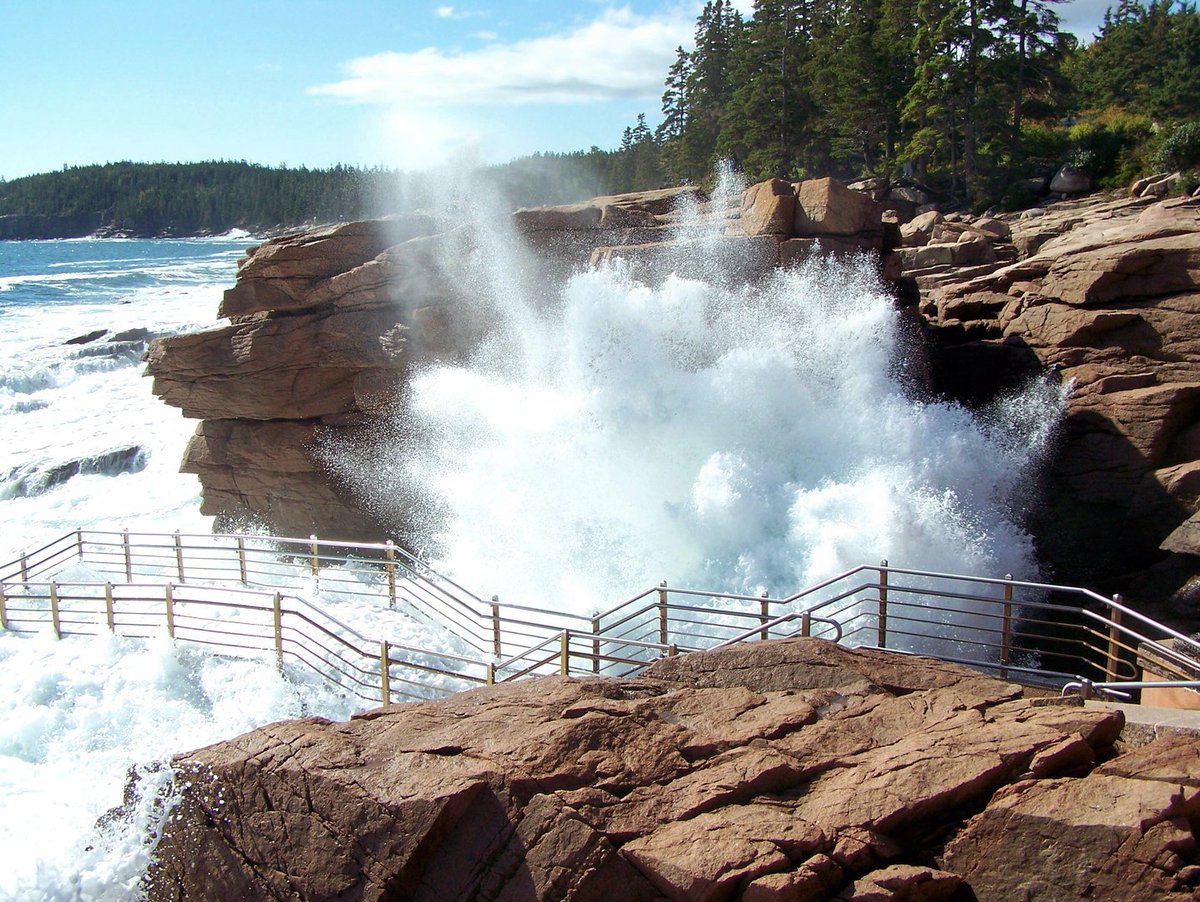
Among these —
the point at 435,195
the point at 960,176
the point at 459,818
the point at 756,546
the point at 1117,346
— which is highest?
the point at 960,176

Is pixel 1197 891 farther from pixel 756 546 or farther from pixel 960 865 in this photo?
pixel 756 546

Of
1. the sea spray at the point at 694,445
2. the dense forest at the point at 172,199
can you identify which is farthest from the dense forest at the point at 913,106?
the dense forest at the point at 172,199

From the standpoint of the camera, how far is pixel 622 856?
4.78m

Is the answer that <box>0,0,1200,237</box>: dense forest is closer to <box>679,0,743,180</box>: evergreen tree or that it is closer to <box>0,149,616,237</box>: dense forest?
<box>679,0,743,180</box>: evergreen tree

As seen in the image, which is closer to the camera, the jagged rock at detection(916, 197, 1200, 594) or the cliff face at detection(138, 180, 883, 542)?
the jagged rock at detection(916, 197, 1200, 594)

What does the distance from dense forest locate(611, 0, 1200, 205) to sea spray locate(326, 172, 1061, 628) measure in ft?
67.9

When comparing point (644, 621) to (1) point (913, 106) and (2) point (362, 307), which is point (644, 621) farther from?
(1) point (913, 106)

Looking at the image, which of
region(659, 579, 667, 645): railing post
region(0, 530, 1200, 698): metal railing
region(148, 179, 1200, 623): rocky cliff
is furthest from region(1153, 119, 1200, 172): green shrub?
region(659, 579, 667, 645): railing post

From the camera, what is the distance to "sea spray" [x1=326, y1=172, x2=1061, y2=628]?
1416cm

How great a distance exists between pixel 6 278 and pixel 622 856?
80904 mm

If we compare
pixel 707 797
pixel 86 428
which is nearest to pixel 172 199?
pixel 86 428

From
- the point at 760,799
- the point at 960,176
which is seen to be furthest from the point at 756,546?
the point at 960,176

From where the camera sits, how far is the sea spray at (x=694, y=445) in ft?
46.5

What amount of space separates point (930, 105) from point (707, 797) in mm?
38051
